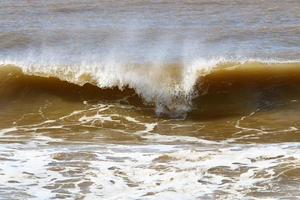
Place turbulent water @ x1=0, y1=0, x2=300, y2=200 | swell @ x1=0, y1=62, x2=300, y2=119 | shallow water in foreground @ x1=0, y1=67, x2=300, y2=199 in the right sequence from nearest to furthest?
shallow water in foreground @ x1=0, y1=67, x2=300, y2=199 < turbulent water @ x1=0, y1=0, x2=300, y2=200 < swell @ x1=0, y1=62, x2=300, y2=119

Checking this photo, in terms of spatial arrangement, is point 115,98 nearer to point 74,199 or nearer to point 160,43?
point 160,43

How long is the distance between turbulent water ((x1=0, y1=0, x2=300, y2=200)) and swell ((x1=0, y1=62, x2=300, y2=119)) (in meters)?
0.03

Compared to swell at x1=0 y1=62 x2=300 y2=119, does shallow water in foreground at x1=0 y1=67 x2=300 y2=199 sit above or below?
below

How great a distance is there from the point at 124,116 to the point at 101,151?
273 centimetres

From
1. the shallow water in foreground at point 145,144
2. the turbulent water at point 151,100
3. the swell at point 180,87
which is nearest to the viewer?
the shallow water in foreground at point 145,144

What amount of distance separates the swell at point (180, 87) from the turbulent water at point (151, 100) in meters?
0.03

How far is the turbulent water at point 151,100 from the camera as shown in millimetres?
9258

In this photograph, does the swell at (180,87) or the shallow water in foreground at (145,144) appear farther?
the swell at (180,87)

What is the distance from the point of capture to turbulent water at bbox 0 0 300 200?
9.26m

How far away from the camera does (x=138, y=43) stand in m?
17.7

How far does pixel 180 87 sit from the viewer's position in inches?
571

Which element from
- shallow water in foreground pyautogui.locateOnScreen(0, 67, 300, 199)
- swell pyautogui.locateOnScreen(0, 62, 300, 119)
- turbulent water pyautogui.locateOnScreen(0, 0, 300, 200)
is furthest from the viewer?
swell pyautogui.locateOnScreen(0, 62, 300, 119)

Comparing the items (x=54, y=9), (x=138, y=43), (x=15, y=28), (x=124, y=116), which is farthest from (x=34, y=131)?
(x=54, y=9)

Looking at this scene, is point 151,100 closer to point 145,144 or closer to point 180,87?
point 180,87
